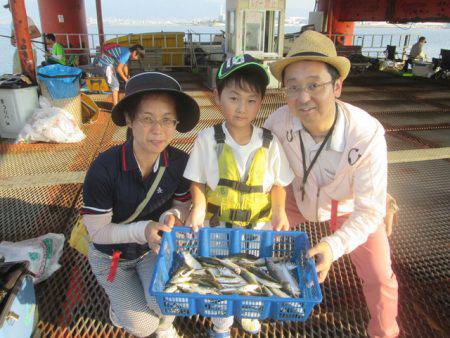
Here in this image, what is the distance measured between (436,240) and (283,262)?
2.15 meters

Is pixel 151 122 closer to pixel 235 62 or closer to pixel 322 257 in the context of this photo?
pixel 235 62

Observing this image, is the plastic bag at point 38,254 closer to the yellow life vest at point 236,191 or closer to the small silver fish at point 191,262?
the small silver fish at point 191,262

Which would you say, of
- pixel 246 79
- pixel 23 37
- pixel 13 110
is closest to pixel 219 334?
pixel 246 79

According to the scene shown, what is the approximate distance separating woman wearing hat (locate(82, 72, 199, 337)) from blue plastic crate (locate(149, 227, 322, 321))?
0.17m

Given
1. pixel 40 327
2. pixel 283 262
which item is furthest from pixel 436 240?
pixel 40 327

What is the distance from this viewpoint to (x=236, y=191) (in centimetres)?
236

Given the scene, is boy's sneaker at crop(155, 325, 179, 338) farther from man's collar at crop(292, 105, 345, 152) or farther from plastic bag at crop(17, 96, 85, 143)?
plastic bag at crop(17, 96, 85, 143)

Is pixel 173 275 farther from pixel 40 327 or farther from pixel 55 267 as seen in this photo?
pixel 55 267

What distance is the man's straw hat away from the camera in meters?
2.16

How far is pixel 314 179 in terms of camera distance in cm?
257

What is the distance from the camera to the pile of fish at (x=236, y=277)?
5.97 ft

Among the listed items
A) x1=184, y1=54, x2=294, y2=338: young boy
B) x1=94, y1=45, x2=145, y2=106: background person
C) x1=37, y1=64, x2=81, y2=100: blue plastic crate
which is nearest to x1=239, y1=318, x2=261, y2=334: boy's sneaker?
x1=184, y1=54, x2=294, y2=338: young boy

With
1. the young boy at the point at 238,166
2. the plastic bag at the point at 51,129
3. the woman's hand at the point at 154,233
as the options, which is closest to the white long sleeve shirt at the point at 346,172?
the young boy at the point at 238,166

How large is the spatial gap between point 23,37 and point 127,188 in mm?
5882
